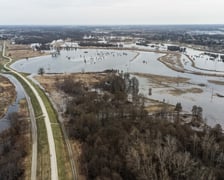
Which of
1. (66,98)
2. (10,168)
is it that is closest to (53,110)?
(66,98)

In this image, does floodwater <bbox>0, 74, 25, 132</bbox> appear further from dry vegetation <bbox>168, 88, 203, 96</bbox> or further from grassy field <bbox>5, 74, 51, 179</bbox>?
dry vegetation <bbox>168, 88, 203, 96</bbox>

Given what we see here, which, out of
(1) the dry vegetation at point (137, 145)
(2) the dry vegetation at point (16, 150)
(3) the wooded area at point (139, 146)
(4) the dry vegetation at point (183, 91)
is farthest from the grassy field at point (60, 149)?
(4) the dry vegetation at point (183, 91)

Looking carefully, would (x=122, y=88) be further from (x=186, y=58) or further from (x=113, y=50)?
(x=113, y=50)

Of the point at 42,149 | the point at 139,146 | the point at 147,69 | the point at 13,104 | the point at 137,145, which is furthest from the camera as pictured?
the point at 147,69

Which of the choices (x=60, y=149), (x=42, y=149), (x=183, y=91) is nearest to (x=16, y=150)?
(x=42, y=149)

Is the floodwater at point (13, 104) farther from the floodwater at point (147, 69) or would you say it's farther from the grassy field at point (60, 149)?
the floodwater at point (147, 69)

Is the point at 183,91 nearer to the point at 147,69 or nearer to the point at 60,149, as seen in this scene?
the point at 147,69
